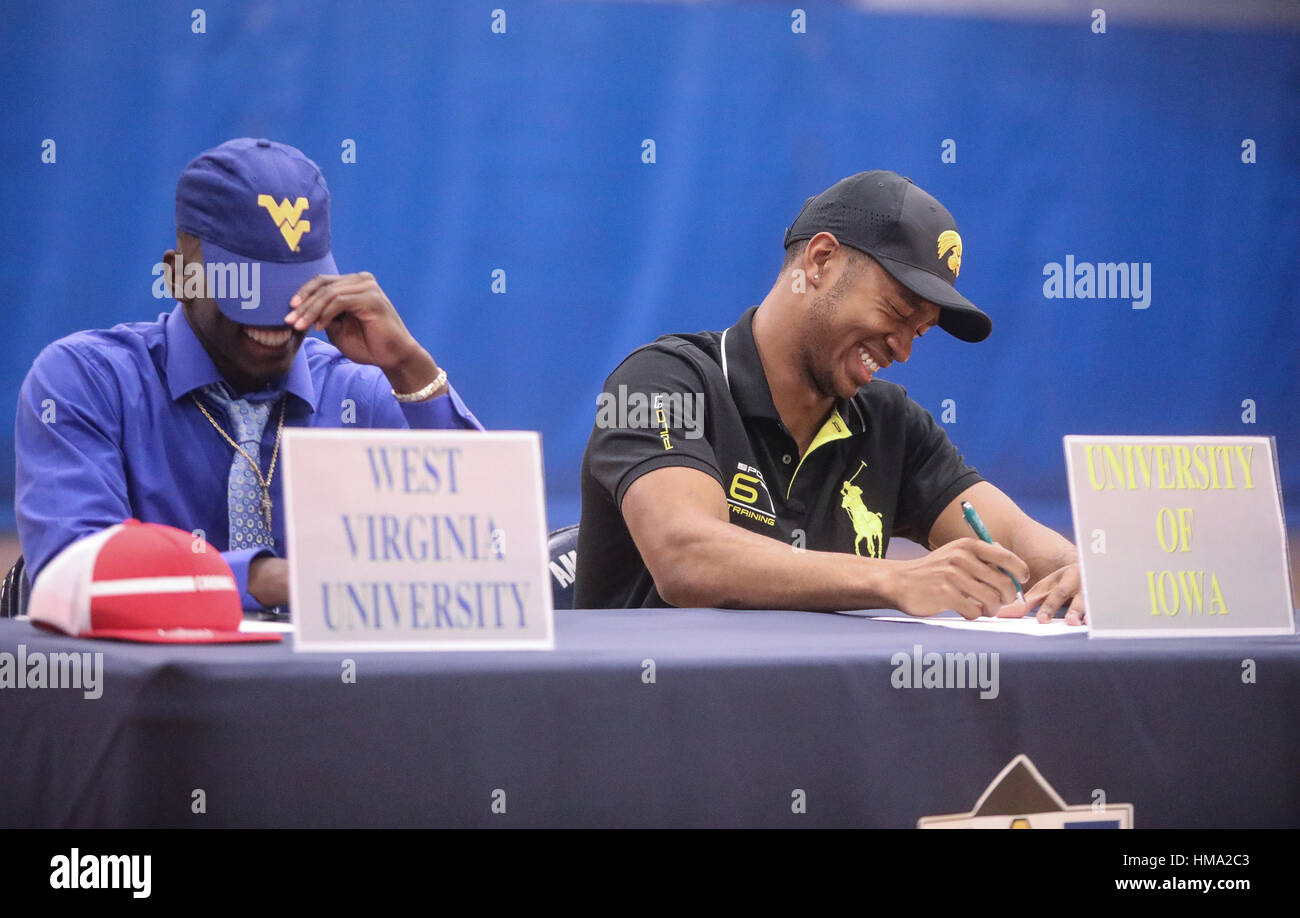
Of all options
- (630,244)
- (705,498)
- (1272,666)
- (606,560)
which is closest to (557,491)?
(630,244)

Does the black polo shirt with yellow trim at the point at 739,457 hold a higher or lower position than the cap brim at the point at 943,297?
lower

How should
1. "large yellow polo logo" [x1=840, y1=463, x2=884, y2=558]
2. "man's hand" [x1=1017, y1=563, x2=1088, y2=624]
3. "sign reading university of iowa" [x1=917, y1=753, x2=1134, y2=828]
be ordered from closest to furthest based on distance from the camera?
1. "sign reading university of iowa" [x1=917, y1=753, x2=1134, y2=828]
2. "man's hand" [x1=1017, y1=563, x2=1088, y2=624]
3. "large yellow polo logo" [x1=840, y1=463, x2=884, y2=558]

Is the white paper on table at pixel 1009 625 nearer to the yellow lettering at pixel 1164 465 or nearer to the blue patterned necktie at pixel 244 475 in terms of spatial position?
the yellow lettering at pixel 1164 465

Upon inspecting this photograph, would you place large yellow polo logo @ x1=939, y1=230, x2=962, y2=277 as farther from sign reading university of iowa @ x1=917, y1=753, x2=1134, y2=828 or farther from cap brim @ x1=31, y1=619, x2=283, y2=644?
cap brim @ x1=31, y1=619, x2=283, y2=644

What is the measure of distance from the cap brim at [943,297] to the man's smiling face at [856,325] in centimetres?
2

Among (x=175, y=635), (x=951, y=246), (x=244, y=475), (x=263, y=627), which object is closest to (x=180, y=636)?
(x=175, y=635)

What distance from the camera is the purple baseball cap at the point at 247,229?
4.83 ft

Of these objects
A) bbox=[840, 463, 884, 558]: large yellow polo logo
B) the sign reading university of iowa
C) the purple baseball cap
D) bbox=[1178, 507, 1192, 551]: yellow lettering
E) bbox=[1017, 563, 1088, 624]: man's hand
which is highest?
the purple baseball cap

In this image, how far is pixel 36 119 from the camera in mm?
2725

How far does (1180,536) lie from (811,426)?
2.22ft

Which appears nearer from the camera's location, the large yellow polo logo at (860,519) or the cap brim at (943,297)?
the cap brim at (943,297)

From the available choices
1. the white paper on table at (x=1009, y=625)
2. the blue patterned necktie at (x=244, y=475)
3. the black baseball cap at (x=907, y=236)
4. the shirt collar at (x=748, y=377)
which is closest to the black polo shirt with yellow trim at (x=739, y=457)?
the shirt collar at (x=748, y=377)

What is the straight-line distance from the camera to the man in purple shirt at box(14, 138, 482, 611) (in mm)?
1451

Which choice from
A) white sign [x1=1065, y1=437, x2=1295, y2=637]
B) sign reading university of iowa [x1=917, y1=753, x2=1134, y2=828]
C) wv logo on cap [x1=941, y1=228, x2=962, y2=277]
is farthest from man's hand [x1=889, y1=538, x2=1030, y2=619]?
wv logo on cap [x1=941, y1=228, x2=962, y2=277]
